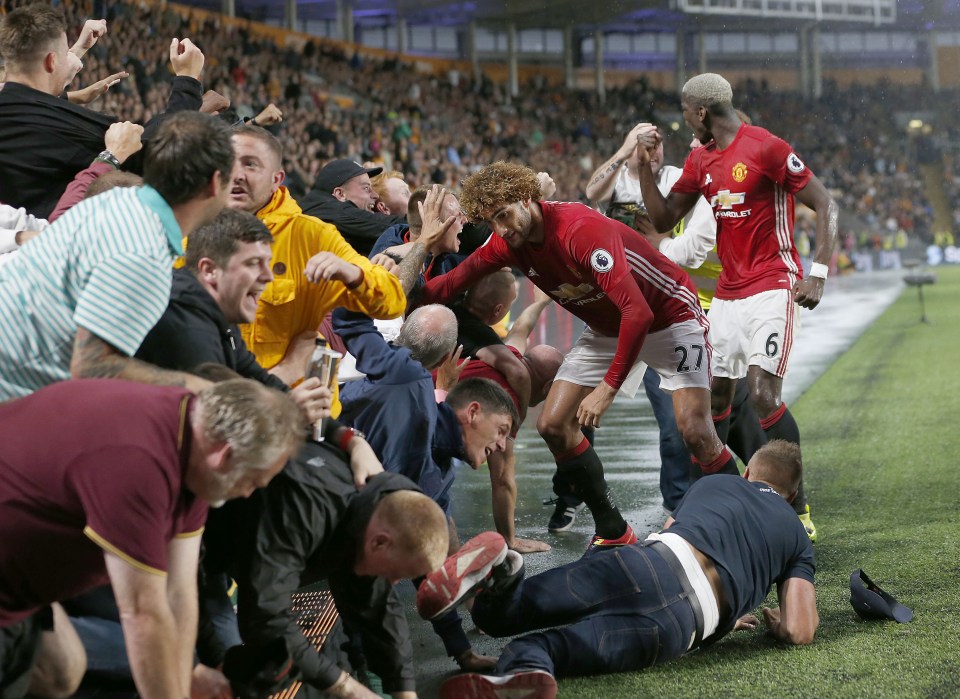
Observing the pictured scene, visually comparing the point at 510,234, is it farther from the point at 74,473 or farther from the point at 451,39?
the point at 451,39

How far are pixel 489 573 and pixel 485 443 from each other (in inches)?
36.8

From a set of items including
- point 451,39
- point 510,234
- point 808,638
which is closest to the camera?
point 808,638

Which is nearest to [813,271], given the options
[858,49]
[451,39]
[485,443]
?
[485,443]

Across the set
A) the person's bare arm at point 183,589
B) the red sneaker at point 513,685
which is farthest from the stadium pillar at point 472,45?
the person's bare arm at point 183,589

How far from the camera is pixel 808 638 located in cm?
429

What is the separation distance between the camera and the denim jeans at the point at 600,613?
13.1 ft

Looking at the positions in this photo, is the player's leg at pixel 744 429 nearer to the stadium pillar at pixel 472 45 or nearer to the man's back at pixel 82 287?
the man's back at pixel 82 287

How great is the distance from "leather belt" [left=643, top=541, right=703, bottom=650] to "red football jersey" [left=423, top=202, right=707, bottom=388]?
119 cm

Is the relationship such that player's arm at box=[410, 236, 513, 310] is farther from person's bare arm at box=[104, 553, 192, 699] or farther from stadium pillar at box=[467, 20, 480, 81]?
stadium pillar at box=[467, 20, 480, 81]

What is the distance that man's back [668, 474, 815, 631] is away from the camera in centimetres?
422

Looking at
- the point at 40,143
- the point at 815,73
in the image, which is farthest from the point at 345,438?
the point at 815,73

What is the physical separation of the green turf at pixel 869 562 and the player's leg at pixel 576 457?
3.36 ft

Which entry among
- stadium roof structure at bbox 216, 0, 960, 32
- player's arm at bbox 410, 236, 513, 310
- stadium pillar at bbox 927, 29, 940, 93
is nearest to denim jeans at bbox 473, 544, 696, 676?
player's arm at bbox 410, 236, 513, 310

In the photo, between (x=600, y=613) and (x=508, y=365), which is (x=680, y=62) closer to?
(x=508, y=365)
